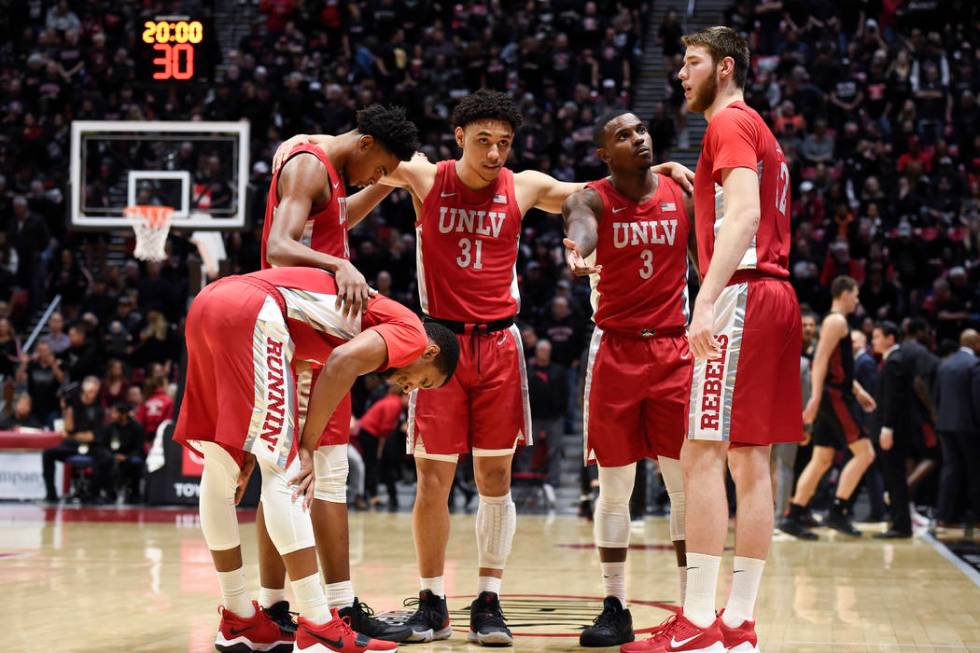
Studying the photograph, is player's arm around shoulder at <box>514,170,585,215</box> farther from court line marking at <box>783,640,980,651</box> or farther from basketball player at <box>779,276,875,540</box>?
basketball player at <box>779,276,875,540</box>

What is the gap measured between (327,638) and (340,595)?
602 millimetres

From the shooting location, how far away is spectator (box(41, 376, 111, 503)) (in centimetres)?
1392

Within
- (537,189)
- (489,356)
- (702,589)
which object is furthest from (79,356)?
(702,589)

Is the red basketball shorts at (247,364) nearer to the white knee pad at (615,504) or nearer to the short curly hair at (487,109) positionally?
the short curly hair at (487,109)

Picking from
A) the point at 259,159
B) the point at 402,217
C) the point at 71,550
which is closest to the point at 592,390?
the point at 71,550

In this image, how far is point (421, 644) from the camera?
5043mm

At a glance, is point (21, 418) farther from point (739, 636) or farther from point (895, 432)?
point (739, 636)

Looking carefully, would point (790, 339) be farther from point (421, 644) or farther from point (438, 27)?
point (438, 27)

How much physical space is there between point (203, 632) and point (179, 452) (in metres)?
8.03

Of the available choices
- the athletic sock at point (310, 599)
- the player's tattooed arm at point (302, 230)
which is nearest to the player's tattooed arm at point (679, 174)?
the player's tattooed arm at point (302, 230)

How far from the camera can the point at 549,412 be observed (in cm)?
1337

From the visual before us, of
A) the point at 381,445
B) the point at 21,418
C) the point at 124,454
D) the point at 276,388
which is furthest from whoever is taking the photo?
the point at 21,418

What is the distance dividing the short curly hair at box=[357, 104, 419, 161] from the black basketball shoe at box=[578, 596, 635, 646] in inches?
82.5

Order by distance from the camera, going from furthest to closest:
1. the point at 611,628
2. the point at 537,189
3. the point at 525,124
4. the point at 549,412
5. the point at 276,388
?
1. the point at 525,124
2. the point at 549,412
3. the point at 537,189
4. the point at 611,628
5. the point at 276,388
